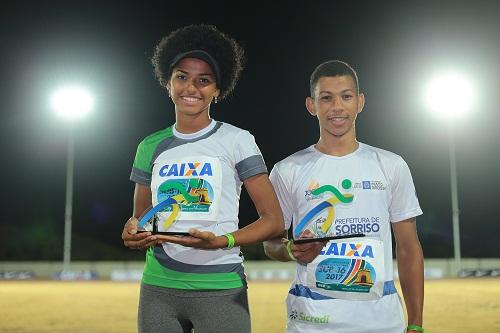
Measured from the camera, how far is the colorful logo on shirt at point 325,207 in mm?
3254

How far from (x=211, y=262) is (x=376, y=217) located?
832mm

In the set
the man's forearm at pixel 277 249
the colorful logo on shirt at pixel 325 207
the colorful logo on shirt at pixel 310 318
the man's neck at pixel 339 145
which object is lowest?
the colorful logo on shirt at pixel 310 318

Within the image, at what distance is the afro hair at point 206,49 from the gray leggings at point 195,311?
1.00 metres

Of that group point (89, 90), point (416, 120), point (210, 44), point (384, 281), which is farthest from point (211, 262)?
point (416, 120)

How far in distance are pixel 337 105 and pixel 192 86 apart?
0.74m

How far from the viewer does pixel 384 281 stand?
3250mm

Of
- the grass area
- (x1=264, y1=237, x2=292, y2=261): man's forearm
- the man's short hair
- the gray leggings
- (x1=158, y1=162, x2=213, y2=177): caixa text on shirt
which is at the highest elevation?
the man's short hair

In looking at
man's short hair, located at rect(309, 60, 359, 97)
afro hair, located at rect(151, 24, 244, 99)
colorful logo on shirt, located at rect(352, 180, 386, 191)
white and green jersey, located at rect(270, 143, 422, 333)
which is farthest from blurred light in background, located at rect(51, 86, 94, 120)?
colorful logo on shirt, located at rect(352, 180, 386, 191)

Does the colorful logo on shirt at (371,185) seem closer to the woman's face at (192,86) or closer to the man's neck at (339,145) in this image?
the man's neck at (339,145)

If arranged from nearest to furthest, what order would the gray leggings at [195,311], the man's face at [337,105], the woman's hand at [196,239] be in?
the woman's hand at [196,239]
the gray leggings at [195,311]
the man's face at [337,105]

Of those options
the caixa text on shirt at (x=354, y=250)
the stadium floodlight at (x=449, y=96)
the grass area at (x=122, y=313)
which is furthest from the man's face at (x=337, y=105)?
the stadium floodlight at (x=449, y=96)

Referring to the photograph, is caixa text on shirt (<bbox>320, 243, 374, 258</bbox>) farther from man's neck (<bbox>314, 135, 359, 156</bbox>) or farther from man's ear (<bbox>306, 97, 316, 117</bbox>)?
man's ear (<bbox>306, 97, 316, 117</bbox>)

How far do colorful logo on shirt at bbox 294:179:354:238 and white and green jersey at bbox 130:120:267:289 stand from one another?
333mm

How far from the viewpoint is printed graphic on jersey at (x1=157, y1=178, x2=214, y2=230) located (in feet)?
9.90
